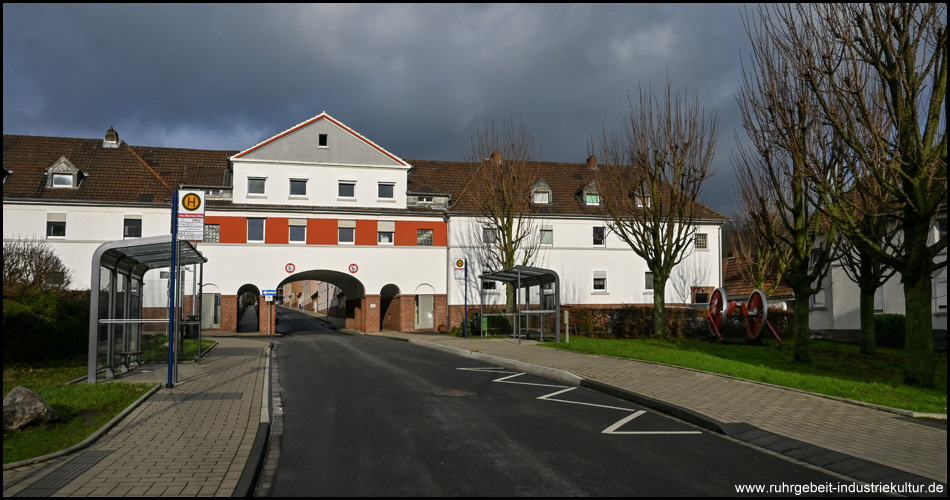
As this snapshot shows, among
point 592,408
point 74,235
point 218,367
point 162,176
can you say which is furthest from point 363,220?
point 592,408

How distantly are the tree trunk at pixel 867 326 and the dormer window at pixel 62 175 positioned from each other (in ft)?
130

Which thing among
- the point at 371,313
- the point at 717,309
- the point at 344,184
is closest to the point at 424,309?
the point at 371,313

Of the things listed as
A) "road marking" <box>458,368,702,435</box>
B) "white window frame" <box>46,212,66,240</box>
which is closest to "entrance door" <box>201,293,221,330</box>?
"white window frame" <box>46,212,66,240</box>

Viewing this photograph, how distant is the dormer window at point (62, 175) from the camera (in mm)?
40281

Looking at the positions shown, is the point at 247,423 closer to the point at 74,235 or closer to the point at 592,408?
the point at 592,408

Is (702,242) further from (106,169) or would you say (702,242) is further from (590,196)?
(106,169)

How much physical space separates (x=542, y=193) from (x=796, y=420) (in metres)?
36.7

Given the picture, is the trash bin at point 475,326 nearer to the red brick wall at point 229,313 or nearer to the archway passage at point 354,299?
the archway passage at point 354,299

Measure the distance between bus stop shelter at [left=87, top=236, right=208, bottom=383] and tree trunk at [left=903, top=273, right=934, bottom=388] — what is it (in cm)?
1338

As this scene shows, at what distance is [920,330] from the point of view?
1263 cm

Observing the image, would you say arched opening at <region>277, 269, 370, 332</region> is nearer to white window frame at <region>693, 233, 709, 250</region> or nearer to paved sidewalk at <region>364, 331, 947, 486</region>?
white window frame at <region>693, 233, 709, 250</region>

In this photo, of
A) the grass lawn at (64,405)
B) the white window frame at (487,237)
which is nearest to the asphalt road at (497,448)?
the grass lawn at (64,405)

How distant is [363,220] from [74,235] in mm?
15901

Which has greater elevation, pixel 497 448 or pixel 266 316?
pixel 497 448
